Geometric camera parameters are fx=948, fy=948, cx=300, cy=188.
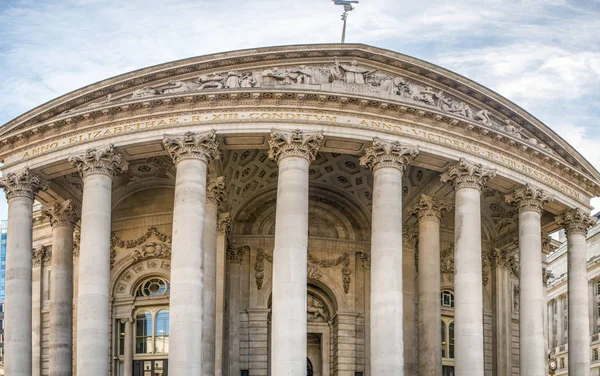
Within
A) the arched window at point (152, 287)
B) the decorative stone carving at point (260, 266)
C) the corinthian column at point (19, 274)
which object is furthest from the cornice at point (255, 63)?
the decorative stone carving at point (260, 266)

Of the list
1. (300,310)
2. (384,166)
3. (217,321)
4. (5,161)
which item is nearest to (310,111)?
(384,166)

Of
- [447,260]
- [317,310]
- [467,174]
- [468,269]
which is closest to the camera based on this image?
[468,269]

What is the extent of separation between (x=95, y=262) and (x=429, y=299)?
16489 mm

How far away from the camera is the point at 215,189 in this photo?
45.4 meters

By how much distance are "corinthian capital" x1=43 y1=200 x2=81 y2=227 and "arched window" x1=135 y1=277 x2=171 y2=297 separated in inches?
253

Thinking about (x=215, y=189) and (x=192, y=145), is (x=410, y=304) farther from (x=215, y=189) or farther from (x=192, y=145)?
(x=192, y=145)

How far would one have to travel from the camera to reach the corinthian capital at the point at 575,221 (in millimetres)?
48844

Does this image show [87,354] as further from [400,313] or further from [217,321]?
[400,313]

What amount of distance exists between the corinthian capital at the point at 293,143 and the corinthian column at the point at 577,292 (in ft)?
51.9

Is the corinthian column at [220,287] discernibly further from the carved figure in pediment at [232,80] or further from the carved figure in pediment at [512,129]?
the carved figure in pediment at [512,129]

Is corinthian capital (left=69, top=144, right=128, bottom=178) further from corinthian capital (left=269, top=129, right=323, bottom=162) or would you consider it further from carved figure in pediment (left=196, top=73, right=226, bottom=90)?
corinthian capital (left=269, top=129, right=323, bottom=162)

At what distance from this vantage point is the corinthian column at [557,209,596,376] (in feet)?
156

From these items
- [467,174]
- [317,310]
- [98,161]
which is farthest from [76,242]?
[467,174]

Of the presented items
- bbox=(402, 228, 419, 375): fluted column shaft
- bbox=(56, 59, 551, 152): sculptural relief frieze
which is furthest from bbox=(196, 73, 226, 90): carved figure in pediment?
bbox=(402, 228, 419, 375): fluted column shaft
